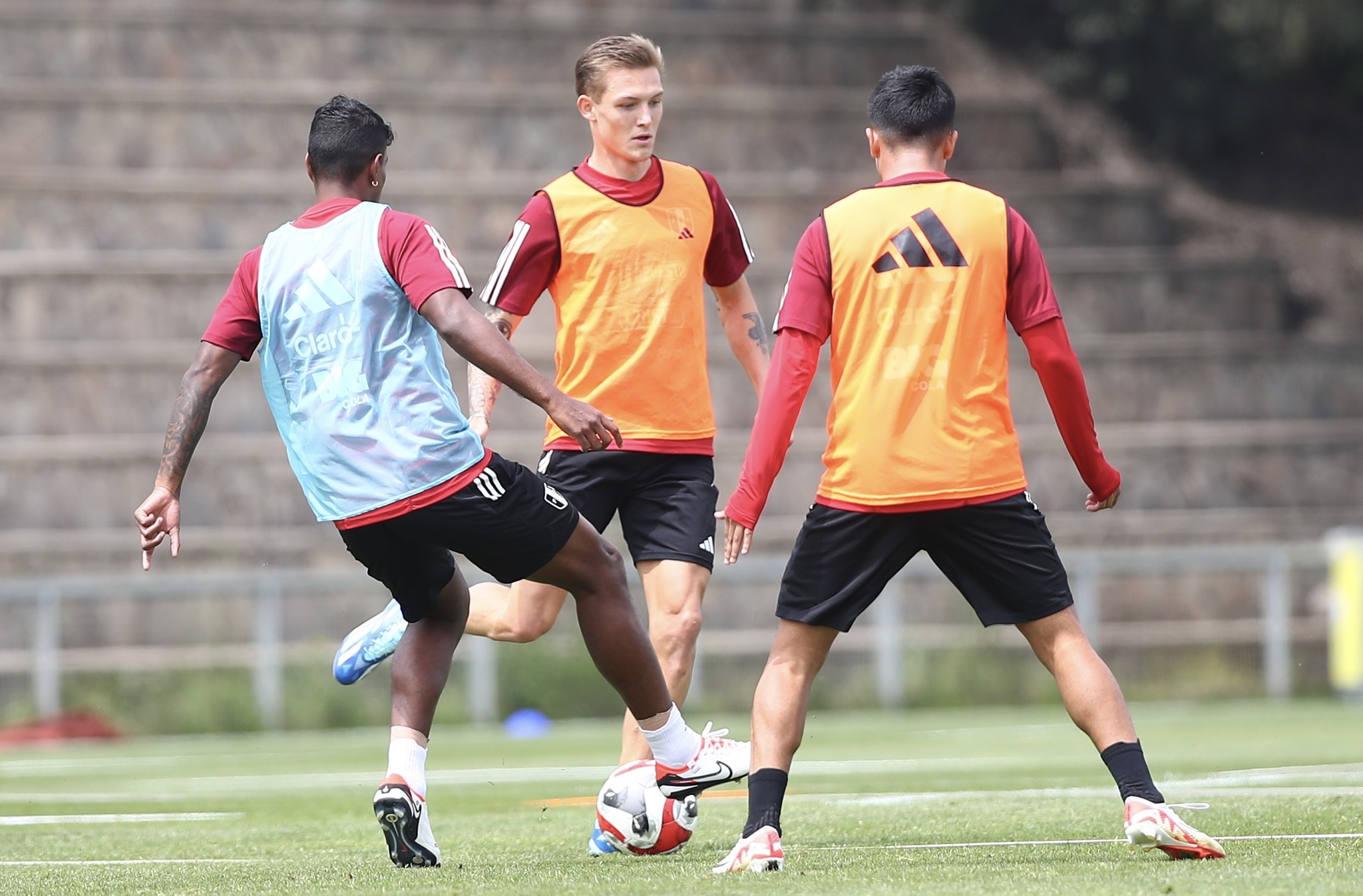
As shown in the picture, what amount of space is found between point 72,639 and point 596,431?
1354cm

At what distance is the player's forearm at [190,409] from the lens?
626 cm

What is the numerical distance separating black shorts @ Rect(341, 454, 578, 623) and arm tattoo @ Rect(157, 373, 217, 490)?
1.65ft

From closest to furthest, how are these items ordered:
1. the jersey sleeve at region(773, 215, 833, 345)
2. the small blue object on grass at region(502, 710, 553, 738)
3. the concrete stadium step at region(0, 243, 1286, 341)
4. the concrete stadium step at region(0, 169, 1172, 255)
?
the jersey sleeve at region(773, 215, 833, 345)
the small blue object on grass at region(502, 710, 553, 738)
the concrete stadium step at region(0, 243, 1286, 341)
the concrete stadium step at region(0, 169, 1172, 255)

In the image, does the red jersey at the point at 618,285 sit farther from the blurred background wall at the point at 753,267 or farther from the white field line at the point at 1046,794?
the blurred background wall at the point at 753,267

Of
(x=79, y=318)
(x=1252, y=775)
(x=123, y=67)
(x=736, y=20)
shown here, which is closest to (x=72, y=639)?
(x=79, y=318)

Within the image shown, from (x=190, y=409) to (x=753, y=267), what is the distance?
14246mm

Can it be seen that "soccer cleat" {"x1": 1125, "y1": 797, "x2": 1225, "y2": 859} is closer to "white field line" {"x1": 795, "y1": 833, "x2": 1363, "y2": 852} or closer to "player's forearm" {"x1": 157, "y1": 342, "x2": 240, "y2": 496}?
"white field line" {"x1": 795, "y1": 833, "x2": 1363, "y2": 852}

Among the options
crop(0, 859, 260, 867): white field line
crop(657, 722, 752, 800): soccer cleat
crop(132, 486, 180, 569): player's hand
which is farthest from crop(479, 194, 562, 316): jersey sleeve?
crop(0, 859, 260, 867): white field line

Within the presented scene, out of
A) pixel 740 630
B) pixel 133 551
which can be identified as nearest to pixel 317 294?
pixel 740 630

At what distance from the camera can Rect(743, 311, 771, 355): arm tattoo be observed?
297 inches

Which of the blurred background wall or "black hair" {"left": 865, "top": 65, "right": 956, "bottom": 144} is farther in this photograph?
the blurred background wall

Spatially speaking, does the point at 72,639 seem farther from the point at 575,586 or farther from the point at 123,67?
the point at 575,586

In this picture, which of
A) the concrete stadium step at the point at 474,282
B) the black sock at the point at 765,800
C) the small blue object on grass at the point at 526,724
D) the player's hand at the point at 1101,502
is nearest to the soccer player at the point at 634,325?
the black sock at the point at 765,800

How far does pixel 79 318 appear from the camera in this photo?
20406 millimetres
